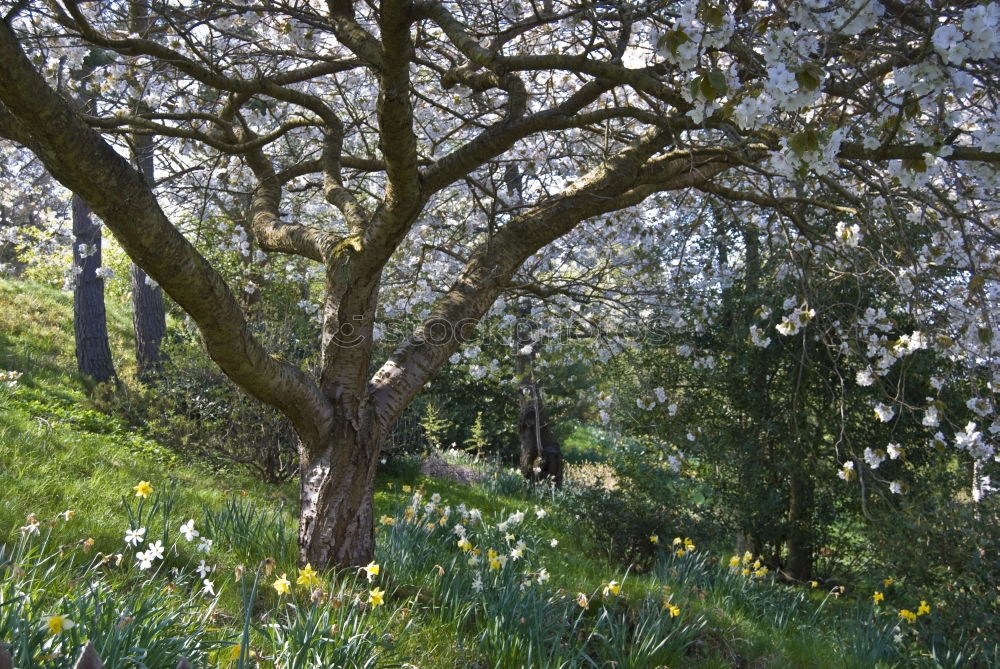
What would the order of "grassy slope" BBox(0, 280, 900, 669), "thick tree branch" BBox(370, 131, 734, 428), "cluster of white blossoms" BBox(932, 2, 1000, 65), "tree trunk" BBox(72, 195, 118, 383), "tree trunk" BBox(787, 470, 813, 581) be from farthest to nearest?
"tree trunk" BBox(72, 195, 118, 383) < "tree trunk" BBox(787, 470, 813, 581) < "thick tree branch" BBox(370, 131, 734, 428) < "grassy slope" BBox(0, 280, 900, 669) < "cluster of white blossoms" BBox(932, 2, 1000, 65)

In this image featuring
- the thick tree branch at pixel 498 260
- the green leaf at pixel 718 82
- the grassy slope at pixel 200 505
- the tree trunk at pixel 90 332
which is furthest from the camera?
the tree trunk at pixel 90 332

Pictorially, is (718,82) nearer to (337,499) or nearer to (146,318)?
(337,499)

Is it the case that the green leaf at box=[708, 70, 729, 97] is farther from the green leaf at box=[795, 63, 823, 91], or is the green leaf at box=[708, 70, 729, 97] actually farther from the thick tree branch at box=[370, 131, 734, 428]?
the thick tree branch at box=[370, 131, 734, 428]

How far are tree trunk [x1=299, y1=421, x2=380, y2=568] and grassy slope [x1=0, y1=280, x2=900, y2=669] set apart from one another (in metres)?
0.34

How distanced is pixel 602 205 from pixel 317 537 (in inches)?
80.3

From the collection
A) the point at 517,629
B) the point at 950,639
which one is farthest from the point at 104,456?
the point at 950,639

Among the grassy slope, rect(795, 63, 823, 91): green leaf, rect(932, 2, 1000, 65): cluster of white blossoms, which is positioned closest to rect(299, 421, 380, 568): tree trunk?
the grassy slope

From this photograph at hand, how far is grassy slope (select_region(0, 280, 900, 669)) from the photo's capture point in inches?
125

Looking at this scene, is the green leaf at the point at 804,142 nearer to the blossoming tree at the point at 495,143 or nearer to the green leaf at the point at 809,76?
the blossoming tree at the point at 495,143

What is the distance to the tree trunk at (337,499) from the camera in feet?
10.6

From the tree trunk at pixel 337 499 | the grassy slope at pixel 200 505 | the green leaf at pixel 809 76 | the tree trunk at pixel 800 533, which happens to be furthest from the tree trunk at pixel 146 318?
the green leaf at pixel 809 76

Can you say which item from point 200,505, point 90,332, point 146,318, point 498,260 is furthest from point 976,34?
point 90,332

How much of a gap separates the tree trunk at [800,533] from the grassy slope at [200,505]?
2.17m

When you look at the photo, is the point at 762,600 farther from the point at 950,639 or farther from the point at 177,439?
the point at 177,439
